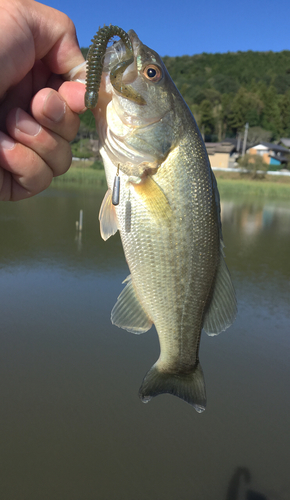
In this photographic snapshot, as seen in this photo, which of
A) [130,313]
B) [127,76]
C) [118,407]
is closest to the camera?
[127,76]

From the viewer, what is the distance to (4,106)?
2020 mm

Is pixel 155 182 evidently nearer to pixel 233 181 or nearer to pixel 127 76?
pixel 127 76

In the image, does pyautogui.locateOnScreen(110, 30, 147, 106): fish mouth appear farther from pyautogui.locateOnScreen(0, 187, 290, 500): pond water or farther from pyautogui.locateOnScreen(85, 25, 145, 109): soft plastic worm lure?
pyautogui.locateOnScreen(0, 187, 290, 500): pond water

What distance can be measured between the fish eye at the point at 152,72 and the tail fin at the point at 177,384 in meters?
1.58

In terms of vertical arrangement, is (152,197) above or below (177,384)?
above

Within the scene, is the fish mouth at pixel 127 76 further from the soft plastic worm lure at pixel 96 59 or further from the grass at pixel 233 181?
the grass at pixel 233 181

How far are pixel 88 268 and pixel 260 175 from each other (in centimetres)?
3384

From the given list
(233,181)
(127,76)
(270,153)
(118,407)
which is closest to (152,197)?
(127,76)

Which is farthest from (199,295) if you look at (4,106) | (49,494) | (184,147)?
(49,494)

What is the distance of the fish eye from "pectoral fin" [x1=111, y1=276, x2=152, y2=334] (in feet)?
3.42

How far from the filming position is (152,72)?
1700 mm

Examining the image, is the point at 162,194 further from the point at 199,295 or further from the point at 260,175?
the point at 260,175

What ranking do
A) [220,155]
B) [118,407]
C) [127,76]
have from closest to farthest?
[127,76] → [118,407] → [220,155]

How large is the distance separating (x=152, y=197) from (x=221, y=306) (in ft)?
2.43
